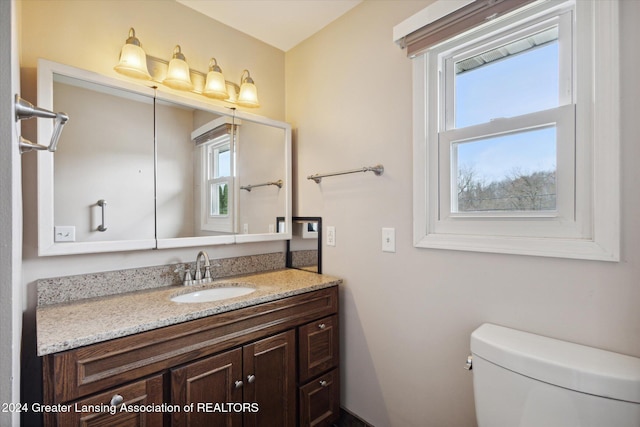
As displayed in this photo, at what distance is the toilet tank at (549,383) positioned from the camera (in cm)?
78

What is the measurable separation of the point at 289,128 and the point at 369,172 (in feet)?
2.38

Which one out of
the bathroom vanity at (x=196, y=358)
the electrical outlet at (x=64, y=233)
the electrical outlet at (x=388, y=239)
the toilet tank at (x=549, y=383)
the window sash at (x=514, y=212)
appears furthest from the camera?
the electrical outlet at (x=388, y=239)

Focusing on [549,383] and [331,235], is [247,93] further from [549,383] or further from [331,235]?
[549,383]

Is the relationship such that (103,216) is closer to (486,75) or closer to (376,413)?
(376,413)

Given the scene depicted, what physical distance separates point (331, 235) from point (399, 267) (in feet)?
1.59

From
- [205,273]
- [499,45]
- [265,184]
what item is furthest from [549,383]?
[265,184]

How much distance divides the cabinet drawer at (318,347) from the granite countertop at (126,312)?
0.66ft

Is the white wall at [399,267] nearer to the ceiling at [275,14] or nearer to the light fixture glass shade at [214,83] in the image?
the ceiling at [275,14]

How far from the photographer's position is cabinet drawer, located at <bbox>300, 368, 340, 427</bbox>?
1.46 metres

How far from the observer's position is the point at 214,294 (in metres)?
1.56

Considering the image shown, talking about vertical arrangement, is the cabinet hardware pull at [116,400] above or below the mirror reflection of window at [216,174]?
below

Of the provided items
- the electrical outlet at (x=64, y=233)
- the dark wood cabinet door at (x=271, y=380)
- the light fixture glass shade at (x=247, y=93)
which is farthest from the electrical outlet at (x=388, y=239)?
the electrical outlet at (x=64, y=233)

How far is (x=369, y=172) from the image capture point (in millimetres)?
1590

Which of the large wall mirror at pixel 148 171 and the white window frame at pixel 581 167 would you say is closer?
the white window frame at pixel 581 167
